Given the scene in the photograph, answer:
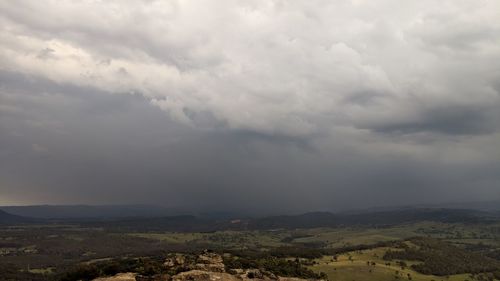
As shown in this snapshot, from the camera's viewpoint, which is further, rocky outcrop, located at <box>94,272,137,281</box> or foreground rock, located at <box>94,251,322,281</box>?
foreground rock, located at <box>94,251,322,281</box>

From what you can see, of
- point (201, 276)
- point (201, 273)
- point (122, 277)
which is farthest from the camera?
point (201, 273)

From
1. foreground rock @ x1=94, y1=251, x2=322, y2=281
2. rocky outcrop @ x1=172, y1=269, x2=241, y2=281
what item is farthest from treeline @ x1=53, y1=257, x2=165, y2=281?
rocky outcrop @ x1=172, y1=269, x2=241, y2=281

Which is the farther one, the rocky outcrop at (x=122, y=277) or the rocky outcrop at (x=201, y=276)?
the rocky outcrop at (x=122, y=277)

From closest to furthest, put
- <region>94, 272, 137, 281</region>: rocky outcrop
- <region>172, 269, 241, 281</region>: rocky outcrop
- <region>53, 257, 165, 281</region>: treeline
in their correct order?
<region>172, 269, 241, 281</region>: rocky outcrop < <region>94, 272, 137, 281</region>: rocky outcrop < <region>53, 257, 165, 281</region>: treeline

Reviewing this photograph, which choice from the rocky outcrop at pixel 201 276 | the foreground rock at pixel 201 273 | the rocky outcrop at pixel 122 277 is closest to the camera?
the rocky outcrop at pixel 201 276

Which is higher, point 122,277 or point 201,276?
point 201,276

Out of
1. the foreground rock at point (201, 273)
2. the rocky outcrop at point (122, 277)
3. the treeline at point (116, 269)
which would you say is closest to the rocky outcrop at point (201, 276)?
the foreground rock at point (201, 273)

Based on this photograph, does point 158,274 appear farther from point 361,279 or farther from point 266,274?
A: point 361,279

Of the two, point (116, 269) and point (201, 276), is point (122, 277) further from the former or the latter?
point (201, 276)

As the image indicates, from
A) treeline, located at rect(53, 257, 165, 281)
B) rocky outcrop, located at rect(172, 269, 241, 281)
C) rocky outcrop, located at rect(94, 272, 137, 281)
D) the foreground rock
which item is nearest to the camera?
rocky outcrop, located at rect(172, 269, 241, 281)

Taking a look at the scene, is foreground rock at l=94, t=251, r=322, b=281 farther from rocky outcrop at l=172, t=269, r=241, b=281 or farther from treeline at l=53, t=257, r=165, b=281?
treeline at l=53, t=257, r=165, b=281

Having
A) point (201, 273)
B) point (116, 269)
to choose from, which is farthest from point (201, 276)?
point (116, 269)

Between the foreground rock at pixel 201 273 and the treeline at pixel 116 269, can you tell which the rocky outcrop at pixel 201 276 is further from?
the treeline at pixel 116 269
